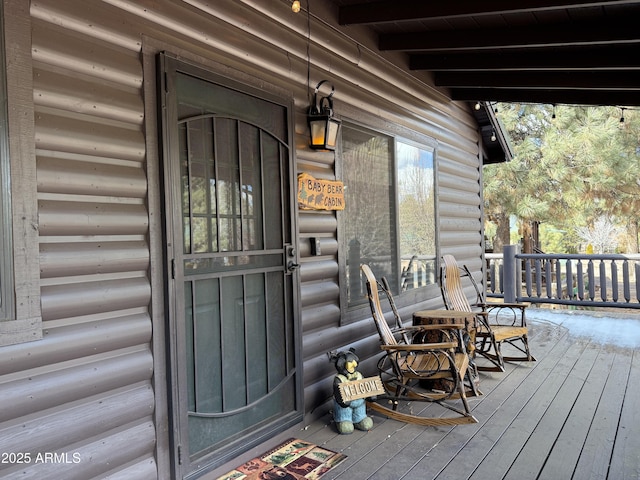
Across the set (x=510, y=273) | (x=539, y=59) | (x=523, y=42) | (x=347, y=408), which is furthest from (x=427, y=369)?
(x=510, y=273)

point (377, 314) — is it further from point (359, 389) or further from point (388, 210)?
point (388, 210)

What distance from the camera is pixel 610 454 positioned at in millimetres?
2645

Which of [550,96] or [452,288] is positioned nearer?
[452,288]

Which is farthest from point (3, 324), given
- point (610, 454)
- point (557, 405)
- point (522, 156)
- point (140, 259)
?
point (522, 156)

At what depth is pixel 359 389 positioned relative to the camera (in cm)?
303

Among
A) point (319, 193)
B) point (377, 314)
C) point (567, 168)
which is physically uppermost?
point (567, 168)

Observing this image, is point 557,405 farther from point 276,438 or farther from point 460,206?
point 460,206

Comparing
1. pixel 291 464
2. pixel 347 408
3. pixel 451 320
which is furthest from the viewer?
pixel 451 320

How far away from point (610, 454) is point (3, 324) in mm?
2994

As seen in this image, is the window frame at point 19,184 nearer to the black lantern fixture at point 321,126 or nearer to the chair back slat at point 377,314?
the black lantern fixture at point 321,126

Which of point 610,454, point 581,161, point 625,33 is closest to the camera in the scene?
point 610,454

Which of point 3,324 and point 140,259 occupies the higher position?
point 140,259

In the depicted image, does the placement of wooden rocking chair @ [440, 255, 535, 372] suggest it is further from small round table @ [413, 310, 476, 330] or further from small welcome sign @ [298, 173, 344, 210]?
small welcome sign @ [298, 173, 344, 210]

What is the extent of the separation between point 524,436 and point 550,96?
392 centimetres
